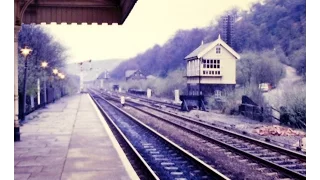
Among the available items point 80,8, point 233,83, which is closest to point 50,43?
point 233,83

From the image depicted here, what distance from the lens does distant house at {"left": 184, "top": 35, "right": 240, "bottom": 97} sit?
3562 centimetres

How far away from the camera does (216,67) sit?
36.2 metres

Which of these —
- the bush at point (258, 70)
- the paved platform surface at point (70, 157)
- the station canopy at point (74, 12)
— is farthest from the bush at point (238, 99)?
the station canopy at point (74, 12)

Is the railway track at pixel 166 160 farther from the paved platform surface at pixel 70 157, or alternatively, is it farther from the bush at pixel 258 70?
the bush at pixel 258 70

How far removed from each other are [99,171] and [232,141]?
646cm

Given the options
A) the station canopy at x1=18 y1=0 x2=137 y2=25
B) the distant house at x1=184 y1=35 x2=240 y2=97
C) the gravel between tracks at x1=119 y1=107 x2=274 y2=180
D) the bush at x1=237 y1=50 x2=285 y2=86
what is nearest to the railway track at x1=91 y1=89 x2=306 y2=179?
the gravel between tracks at x1=119 y1=107 x2=274 y2=180

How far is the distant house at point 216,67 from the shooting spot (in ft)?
117

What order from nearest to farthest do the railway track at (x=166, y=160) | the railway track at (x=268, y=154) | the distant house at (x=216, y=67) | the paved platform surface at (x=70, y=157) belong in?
1. the paved platform surface at (x=70, y=157)
2. the railway track at (x=166, y=160)
3. the railway track at (x=268, y=154)
4. the distant house at (x=216, y=67)

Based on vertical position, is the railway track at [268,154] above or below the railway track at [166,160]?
above

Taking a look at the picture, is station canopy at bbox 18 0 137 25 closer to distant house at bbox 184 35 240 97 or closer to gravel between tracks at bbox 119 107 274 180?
gravel between tracks at bbox 119 107 274 180

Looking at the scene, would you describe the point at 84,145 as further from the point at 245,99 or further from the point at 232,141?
the point at 245,99

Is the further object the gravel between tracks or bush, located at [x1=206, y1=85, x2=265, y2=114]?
bush, located at [x1=206, y1=85, x2=265, y2=114]

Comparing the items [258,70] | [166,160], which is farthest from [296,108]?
[258,70]
